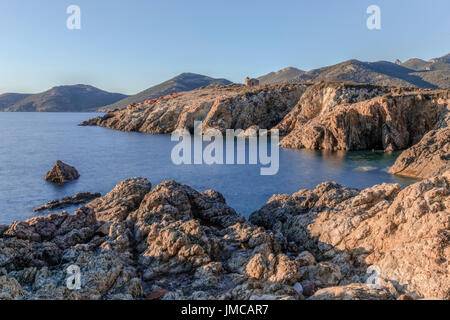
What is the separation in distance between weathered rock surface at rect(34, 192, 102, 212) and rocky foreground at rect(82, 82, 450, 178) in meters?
34.1

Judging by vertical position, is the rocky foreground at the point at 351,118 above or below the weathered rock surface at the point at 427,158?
above

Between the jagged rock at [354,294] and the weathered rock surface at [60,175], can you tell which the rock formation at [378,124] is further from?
the jagged rock at [354,294]

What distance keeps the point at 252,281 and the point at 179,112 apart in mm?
94618

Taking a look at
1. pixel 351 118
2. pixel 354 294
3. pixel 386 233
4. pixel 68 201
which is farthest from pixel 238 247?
pixel 351 118

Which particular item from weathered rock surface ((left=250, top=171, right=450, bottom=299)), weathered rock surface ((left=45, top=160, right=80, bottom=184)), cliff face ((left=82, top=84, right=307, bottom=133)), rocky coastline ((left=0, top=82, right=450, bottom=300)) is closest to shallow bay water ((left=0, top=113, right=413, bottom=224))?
weathered rock surface ((left=45, top=160, right=80, bottom=184))

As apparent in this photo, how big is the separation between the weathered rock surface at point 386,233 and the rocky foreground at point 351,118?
2230 cm

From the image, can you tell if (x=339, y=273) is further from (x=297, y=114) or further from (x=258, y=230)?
(x=297, y=114)

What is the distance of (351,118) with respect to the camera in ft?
194

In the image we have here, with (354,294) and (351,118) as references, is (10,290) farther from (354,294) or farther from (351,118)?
(351,118)

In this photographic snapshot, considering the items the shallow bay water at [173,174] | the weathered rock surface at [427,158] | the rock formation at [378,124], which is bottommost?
the shallow bay water at [173,174]

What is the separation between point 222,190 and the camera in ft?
115

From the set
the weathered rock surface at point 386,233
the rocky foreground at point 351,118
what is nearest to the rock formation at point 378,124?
the rocky foreground at point 351,118

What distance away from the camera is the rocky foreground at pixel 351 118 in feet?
130
